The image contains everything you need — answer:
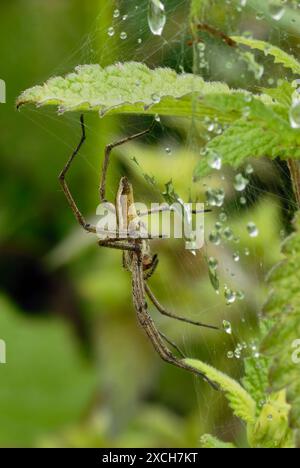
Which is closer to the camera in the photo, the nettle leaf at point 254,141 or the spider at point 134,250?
the nettle leaf at point 254,141

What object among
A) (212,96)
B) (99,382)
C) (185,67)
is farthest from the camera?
(99,382)

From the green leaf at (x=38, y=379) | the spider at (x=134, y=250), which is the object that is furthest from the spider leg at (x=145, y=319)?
the green leaf at (x=38, y=379)

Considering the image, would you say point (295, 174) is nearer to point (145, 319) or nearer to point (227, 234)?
point (227, 234)

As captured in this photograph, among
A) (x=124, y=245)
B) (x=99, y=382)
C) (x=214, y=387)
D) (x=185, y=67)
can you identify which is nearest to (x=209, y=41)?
(x=185, y=67)

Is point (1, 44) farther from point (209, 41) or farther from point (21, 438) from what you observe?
point (209, 41)

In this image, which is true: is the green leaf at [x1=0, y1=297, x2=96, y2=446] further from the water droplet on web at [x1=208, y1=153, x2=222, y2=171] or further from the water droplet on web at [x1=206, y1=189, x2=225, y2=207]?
the water droplet on web at [x1=208, y1=153, x2=222, y2=171]

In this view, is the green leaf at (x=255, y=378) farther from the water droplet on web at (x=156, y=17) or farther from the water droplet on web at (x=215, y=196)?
the water droplet on web at (x=156, y=17)

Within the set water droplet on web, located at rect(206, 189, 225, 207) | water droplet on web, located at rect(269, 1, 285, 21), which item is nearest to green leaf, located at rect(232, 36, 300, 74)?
water droplet on web, located at rect(269, 1, 285, 21)
